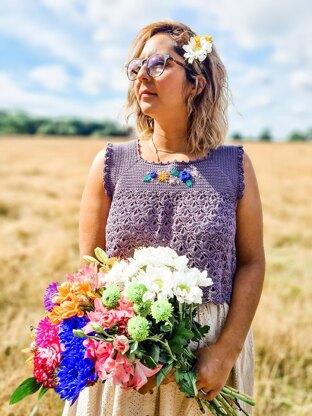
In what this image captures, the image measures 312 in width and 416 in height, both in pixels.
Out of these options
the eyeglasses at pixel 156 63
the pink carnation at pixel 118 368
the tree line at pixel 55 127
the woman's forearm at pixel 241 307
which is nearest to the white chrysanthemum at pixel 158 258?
the pink carnation at pixel 118 368

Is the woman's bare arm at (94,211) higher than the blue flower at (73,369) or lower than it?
higher

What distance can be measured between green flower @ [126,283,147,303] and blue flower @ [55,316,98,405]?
191 millimetres

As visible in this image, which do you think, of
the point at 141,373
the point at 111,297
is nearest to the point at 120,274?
the point at 111,297

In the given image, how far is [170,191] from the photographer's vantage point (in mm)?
1946

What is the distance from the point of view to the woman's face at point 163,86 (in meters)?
1.99

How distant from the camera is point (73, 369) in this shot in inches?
61.1

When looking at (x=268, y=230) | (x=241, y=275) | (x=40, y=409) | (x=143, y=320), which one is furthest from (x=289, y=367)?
(x=268, y=230)

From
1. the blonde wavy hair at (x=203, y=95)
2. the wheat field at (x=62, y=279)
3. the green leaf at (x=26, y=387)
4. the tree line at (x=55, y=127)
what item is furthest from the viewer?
the tree line at (x=55, y=127)

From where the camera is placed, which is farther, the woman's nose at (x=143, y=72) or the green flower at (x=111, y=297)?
the woman's nose at (x=143, y=72)

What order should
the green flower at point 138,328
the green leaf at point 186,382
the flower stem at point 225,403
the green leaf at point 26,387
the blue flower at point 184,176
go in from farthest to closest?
the blue flower at point 184,176
the flower stem at point 225,403
the green leaf at point 26,387
the green leaf at point 186,382
the green flower at point 138,328

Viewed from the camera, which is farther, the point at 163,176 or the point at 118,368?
the point at 163,176

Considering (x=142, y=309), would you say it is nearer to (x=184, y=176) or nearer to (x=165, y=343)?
(x=165, y=343)

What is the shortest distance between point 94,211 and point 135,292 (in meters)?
0.60

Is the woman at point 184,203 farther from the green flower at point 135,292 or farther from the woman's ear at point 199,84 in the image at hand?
the green flower at point 135,292
